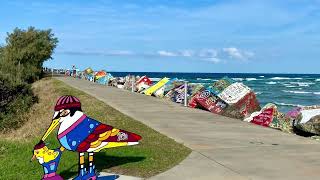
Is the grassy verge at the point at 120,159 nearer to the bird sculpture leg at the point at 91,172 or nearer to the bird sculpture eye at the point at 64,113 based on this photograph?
the bird sculpture leg at the point at 91,172

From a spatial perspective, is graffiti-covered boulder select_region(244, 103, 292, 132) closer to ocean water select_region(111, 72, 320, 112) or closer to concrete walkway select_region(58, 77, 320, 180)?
concrete walkway select_region(58, 77, 320, 180)

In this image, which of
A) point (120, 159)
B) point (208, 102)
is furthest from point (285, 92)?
point (120, 159)

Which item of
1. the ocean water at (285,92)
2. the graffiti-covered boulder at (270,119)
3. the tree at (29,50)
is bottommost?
the ocean water at (285,92)

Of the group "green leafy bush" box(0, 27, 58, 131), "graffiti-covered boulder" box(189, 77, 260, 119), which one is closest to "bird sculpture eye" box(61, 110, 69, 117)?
"graffiti-covered boulder" box(189, 77, 260, 119)

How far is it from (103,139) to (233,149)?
398 cm

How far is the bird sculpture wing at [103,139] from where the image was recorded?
6500mm

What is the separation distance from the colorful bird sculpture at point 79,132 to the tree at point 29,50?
36064 mm

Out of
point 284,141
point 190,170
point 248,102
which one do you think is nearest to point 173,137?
point 284,141

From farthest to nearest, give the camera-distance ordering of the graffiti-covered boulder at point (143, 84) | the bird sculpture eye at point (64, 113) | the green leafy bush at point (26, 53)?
the green leafy bush at point (26, 53)
the graffiti-covered boulder at point (143, 84)
the bird sculpture eye at point (64, 113)

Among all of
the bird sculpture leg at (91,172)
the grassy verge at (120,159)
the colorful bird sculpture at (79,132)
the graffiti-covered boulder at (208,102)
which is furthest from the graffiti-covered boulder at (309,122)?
the bird sculpture leg at (91,172)

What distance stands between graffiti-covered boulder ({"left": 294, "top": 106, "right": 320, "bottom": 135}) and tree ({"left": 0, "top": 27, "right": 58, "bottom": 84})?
30026mm

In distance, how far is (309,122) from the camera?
14617 millimetres

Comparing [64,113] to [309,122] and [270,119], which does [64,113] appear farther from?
[270,119]

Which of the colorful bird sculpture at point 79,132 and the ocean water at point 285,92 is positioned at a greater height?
the colorful bird sculpture at point 79,132
